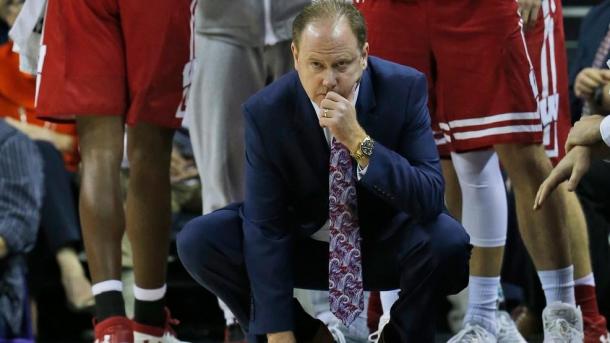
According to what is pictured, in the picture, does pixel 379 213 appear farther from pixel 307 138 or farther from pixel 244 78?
pixel 244 78

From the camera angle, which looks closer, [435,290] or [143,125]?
[435,290]

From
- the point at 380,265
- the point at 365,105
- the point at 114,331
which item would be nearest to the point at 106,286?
the point at 114,331

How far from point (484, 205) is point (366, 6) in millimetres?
720

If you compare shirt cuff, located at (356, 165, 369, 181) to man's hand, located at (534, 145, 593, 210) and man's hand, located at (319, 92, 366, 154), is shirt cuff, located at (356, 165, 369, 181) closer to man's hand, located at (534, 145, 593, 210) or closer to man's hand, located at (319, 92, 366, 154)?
man's hand, located at (319, 92, 366, 154)

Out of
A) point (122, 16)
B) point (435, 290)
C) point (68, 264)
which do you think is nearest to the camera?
point (435, 290)

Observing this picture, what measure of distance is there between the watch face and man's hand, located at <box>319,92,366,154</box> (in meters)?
0.01

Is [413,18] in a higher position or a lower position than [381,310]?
higher

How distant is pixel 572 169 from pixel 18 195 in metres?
2.61

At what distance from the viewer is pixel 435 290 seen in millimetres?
3324

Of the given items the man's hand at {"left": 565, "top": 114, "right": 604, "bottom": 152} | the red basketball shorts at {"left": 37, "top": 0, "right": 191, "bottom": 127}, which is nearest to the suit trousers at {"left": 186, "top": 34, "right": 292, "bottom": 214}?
the red basketball shorts at {"left": 37, "top": 0, "right": 191, "bottom": 127}

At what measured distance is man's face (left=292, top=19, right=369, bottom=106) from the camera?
325 cm

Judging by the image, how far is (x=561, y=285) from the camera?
3.88m

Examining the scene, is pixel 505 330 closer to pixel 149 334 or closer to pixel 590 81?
pixel 590 81

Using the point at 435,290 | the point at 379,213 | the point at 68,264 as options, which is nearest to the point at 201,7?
the point at 379,213
